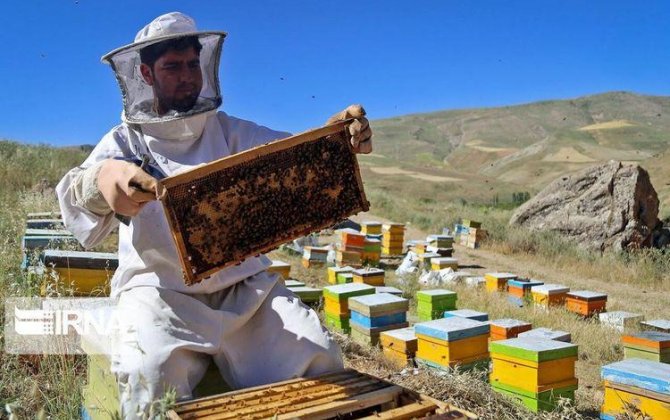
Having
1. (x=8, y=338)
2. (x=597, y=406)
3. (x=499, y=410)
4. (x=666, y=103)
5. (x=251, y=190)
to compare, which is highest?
(x=666, y=103)

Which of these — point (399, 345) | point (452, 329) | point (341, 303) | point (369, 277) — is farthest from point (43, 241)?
point (369, 277)

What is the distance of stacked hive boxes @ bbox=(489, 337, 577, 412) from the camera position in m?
5.04

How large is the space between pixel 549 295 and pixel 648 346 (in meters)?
3.13

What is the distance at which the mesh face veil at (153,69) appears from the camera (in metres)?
3.03

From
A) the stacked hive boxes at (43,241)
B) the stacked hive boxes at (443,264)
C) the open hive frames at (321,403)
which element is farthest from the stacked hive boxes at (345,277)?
the open hive frames at (321,403)

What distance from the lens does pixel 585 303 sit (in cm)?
882

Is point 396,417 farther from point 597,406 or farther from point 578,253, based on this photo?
point 578,253

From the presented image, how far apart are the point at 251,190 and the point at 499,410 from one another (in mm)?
3079

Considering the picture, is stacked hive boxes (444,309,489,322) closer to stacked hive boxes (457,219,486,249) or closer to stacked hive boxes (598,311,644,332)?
stacked hive boxes (598,311,644,332)

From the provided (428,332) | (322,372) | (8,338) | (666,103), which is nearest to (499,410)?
(428,332)

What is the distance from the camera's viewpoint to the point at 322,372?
2.74 metres

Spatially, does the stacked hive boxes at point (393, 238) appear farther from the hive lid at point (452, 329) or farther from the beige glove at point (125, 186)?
the beige glove at point (125, 186)

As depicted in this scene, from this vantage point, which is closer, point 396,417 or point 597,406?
point 396,417

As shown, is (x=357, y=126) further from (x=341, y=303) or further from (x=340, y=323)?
(x=340, y=323)
